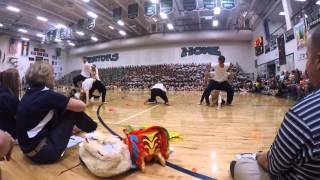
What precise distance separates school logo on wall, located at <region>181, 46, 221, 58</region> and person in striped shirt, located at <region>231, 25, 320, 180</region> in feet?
67.4

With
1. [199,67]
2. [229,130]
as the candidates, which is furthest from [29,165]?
[199,67]

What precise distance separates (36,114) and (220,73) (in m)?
5.98

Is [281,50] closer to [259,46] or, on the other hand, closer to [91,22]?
[259,46]

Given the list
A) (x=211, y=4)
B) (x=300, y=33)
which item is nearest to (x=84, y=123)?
(x=211, y=4)

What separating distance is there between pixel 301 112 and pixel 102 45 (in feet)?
83.3

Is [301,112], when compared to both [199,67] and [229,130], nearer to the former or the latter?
[229,130]

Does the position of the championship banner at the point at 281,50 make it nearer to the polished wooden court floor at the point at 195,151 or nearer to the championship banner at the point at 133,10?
the championship banner at the point at 133,10

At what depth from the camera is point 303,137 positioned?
3.68 ft

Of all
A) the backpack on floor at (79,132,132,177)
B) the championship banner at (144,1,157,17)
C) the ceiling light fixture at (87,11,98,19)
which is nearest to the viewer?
the backpack on floor at (79,132,132,177)

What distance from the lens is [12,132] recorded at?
10.5 feet

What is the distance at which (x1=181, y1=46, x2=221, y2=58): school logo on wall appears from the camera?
837 inches

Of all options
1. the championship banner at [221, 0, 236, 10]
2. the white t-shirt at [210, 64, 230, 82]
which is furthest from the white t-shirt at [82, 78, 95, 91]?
the championship banner at [221, 0, 236, 10]

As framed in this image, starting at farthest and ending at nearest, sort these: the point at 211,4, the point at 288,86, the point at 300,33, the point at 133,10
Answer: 1. the point at 133,10
2. the point at 211,4
3. the point at 300,33
4. the point at 288,86

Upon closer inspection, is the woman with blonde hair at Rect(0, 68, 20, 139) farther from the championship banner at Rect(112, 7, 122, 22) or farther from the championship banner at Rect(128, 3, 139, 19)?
the championship banner at Rect(112, 7, 122, 22)
